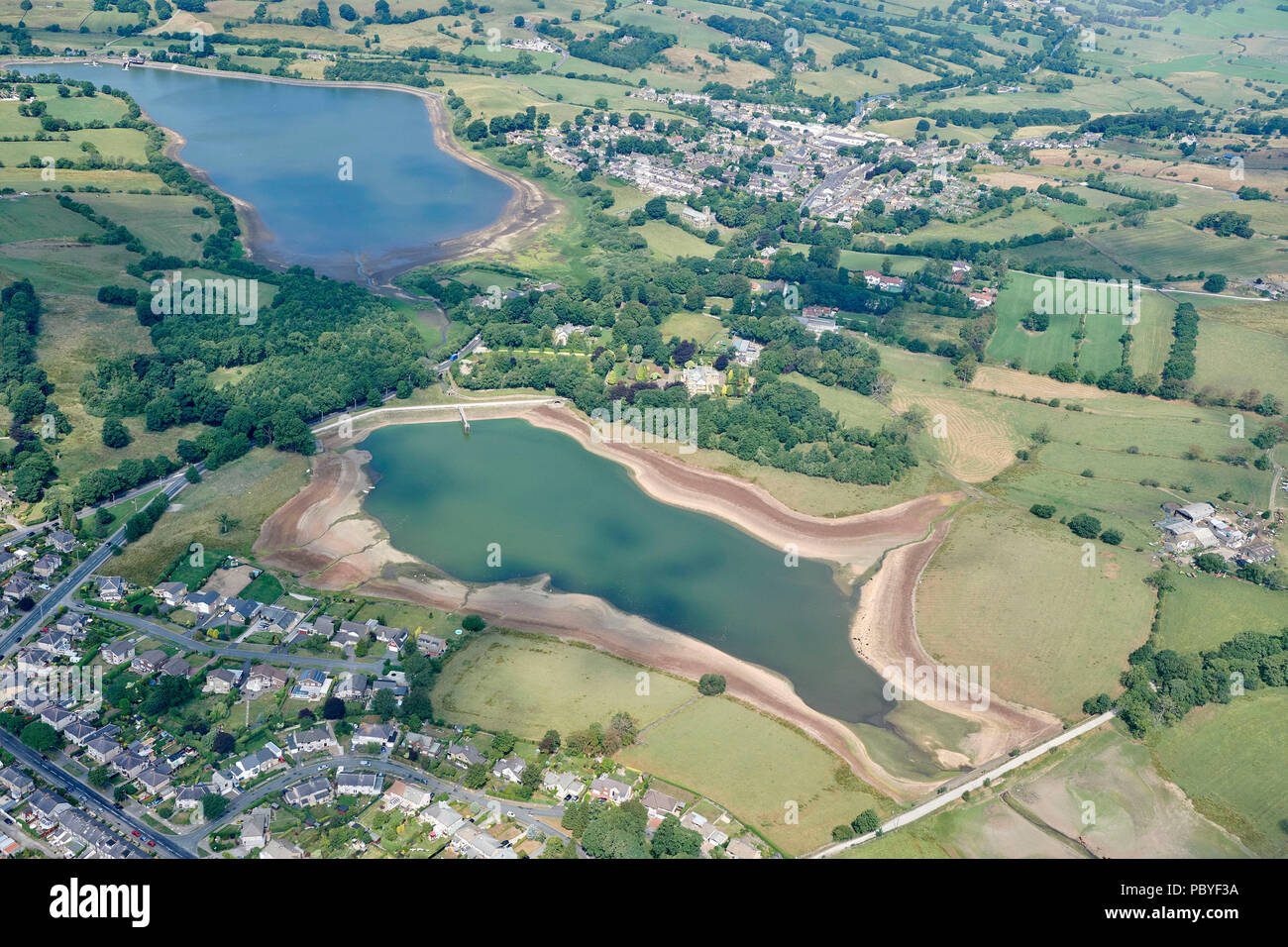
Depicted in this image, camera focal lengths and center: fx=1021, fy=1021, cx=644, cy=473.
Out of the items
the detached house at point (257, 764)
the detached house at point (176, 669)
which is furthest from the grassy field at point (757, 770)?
the detached house at point (176, 669)

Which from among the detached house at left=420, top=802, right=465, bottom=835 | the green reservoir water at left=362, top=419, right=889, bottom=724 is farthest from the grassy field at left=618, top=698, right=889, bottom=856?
the detached house at left=420, top=802, right=465, bottom=835

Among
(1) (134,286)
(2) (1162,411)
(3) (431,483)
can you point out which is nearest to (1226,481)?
(2) (1162,411)

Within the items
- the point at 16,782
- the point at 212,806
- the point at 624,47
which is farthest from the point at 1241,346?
the point at 624,47

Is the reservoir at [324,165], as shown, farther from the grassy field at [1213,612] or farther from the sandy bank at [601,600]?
the grassy field at [1213,612]

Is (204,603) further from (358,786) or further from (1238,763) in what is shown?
(1238,763)

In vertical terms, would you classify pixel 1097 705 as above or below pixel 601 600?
below
